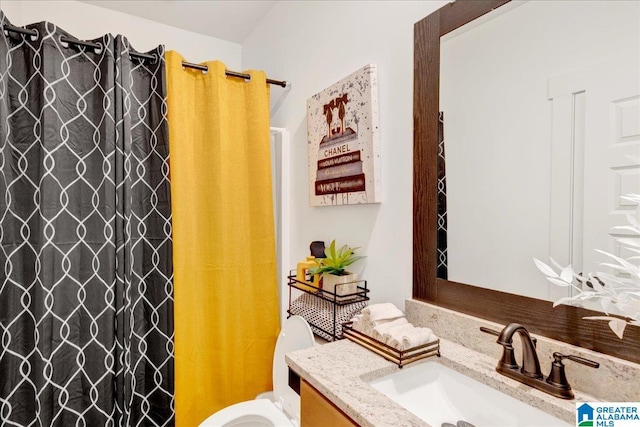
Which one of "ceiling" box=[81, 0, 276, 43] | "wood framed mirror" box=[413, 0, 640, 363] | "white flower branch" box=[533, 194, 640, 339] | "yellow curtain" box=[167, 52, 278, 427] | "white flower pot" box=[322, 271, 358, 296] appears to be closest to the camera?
"white flower branch" box=[533, 194, 640, 339]

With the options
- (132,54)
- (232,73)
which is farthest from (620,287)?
(132,54)

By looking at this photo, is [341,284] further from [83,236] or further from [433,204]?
[83,236]

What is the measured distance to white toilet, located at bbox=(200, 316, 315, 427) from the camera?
1396 mm

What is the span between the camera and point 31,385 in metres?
1.51

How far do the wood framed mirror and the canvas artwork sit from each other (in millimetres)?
195

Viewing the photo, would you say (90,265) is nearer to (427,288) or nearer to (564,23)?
(427,288)

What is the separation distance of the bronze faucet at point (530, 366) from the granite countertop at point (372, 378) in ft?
0.05

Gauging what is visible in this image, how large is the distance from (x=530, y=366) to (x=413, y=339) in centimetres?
28

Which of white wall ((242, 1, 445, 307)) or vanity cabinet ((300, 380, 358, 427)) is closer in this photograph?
vanity cabinet ((300, 380, 358, 427))

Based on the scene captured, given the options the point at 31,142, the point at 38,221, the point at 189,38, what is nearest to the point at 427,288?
the point at 38,221

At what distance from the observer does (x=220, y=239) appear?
70.6 inches

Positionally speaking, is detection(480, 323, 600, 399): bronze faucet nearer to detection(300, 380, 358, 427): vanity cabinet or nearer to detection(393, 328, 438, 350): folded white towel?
detection(393, 328, 438, 350): folded white towel

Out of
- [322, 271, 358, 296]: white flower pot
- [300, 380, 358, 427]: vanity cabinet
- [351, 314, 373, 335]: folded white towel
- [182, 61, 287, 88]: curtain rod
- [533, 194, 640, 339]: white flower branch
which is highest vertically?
[182, 61, 287, 88]: curtain rod

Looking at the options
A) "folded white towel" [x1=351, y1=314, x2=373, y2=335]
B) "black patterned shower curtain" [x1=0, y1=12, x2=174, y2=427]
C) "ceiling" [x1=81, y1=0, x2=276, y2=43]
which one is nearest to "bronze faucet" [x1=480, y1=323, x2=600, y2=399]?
"folded white towel" [x1=351, y1=314, x2=373, y2=335]
